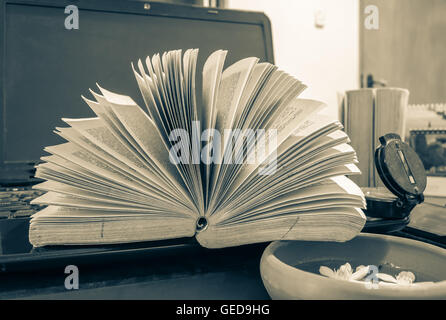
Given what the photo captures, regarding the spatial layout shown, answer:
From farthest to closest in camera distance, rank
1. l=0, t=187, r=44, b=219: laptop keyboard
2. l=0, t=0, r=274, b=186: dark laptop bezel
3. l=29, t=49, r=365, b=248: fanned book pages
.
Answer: l=0, t=0, r=274, b=186: dark laptop bezel
l=0, t=187, r=44, b=219: laptop keyboard
l=29, t=49, r=365, b=248: fanned book pages

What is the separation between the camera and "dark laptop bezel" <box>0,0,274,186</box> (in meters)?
0.54

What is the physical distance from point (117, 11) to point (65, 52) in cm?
13

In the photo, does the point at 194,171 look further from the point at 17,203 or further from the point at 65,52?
the point at 65,52

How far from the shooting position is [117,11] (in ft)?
2.07

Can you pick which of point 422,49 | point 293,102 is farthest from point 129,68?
point 422,49

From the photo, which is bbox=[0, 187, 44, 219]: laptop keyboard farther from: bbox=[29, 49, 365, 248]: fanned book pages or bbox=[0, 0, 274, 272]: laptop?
bbox=[29, 49, 365, 248]: fanned book pages

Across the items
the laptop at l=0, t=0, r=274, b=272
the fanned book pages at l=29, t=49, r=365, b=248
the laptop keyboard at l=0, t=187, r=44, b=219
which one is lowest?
the laptop keyboard at l=0, t=187, r=44, b=219

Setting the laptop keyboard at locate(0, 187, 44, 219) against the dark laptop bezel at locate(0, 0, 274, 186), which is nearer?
the laptop keyboard at locate(0, 187, 44, 219)

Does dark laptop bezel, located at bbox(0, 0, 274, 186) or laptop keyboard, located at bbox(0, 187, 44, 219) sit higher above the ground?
dark laptop bezel, located at bbox(0, 0, 274, 186)

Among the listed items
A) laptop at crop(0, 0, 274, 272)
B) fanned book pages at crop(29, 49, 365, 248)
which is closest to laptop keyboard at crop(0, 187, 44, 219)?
laptop at crop(0, 0, 274, 272)

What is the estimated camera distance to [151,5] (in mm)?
652

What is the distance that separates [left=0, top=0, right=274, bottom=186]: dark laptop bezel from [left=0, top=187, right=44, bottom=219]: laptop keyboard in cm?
4

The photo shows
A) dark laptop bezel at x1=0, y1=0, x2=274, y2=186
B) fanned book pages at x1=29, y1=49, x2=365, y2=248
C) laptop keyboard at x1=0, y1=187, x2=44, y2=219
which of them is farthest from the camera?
dark laptop bezel at x1=0, y1=0, x2=274, y2=186

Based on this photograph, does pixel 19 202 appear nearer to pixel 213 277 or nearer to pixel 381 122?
pixel 213 277
